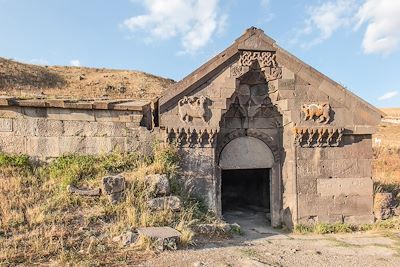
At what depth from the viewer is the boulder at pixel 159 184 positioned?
7547mm

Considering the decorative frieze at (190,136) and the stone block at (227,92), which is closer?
the decorative frieze at (190,136)

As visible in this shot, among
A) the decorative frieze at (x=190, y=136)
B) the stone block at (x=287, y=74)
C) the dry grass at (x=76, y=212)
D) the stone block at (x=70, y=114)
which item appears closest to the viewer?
the dry grass at (x=76, y=212)

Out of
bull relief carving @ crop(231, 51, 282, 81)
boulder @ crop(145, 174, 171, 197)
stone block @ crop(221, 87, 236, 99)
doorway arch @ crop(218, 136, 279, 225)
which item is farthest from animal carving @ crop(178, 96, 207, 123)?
boulder @ crop(145, 174, 171, 197)

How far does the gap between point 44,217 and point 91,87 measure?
22.6 meters

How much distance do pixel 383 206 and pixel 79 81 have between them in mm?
26082

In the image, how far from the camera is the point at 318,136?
9195 mm

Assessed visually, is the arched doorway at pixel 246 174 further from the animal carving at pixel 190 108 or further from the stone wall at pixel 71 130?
the stone wall at pixel 71 130

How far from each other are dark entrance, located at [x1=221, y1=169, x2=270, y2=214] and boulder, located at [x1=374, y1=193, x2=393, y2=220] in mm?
3390

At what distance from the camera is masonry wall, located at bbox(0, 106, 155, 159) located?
8258mm

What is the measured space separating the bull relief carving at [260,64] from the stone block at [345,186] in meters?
3.10

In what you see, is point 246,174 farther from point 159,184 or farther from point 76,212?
point 76,212

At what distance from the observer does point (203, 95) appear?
349 inches

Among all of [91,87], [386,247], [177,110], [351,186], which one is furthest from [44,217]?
[91,87]

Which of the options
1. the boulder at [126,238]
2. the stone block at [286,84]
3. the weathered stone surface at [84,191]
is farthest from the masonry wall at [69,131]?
the stone block at [286,84]
